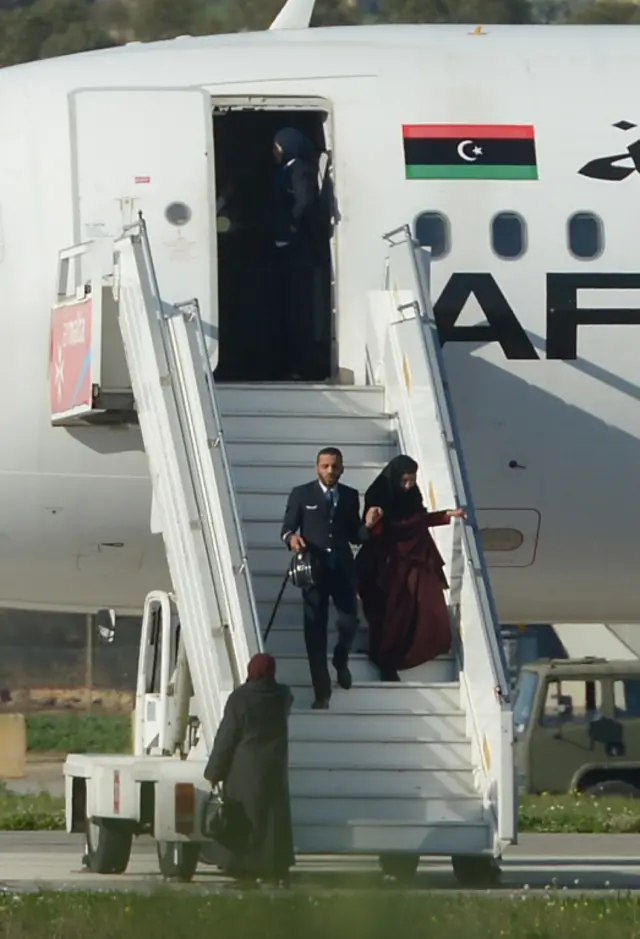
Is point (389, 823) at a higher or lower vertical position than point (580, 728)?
lower

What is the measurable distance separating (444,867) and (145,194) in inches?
219

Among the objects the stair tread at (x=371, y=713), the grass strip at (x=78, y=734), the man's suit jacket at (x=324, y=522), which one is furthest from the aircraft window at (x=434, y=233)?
the grass strip at (x=78, y=734)

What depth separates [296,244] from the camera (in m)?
14.3

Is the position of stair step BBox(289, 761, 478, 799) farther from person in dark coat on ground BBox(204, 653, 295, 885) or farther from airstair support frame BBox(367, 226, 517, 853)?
person in dark coat on ground BBox(204, 653, 295, 885)

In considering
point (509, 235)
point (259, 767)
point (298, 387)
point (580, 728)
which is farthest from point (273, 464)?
point (580, 728)

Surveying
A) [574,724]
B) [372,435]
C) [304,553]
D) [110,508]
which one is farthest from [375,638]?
[574,724]

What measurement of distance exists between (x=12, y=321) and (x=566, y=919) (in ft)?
22.0

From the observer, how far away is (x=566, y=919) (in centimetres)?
859

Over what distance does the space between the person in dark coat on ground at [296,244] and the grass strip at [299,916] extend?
585 centimetres

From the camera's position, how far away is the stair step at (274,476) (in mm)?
12828

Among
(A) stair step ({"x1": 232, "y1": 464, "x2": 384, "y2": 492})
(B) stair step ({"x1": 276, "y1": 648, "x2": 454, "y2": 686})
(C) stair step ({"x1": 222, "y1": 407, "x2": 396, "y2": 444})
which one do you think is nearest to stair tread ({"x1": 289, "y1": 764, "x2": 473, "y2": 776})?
(B) stair step ({"x1": 276, "y1": 648, "x2": 454, "y2": 686})

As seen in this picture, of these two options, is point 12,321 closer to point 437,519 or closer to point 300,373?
point 300,373

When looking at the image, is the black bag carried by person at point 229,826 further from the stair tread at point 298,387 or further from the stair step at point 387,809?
the stair tread at point 298,387

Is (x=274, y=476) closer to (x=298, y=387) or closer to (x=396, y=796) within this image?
(x=298, y=387)
